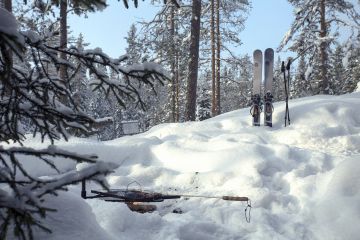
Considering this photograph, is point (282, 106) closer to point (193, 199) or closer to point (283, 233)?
point (193, 199)

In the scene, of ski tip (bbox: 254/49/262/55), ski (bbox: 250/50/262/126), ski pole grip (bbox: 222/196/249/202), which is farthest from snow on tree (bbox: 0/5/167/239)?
ski tip (bbox: 254/49/262/55)

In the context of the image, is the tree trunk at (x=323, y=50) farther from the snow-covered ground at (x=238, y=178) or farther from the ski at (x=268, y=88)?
the snow-covered ground at (x=238, y=178)

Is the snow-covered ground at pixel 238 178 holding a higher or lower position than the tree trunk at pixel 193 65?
lower

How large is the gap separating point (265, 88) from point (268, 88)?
0.47 ft

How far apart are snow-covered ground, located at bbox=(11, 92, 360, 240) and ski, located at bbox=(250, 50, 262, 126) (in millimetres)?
345

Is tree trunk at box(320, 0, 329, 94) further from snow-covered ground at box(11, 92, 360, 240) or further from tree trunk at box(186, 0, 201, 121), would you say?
snow-covered ground at box(11, 92, 360, 240)

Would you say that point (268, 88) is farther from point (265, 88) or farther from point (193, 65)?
point (193, 65)

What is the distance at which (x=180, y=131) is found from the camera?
456 inches

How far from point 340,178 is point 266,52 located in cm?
799

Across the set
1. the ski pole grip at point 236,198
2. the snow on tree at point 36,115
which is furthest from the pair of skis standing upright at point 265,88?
the snow on tree at point 36,115

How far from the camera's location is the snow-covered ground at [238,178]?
17.5 feet

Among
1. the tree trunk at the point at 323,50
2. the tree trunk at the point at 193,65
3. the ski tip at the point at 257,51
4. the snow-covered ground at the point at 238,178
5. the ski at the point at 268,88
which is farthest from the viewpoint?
the tree trunk at the point at 323,50

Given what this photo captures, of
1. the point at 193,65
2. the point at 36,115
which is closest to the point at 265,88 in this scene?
the point at 193,65

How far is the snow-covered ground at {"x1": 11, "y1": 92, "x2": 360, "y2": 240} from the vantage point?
5.33 metres
